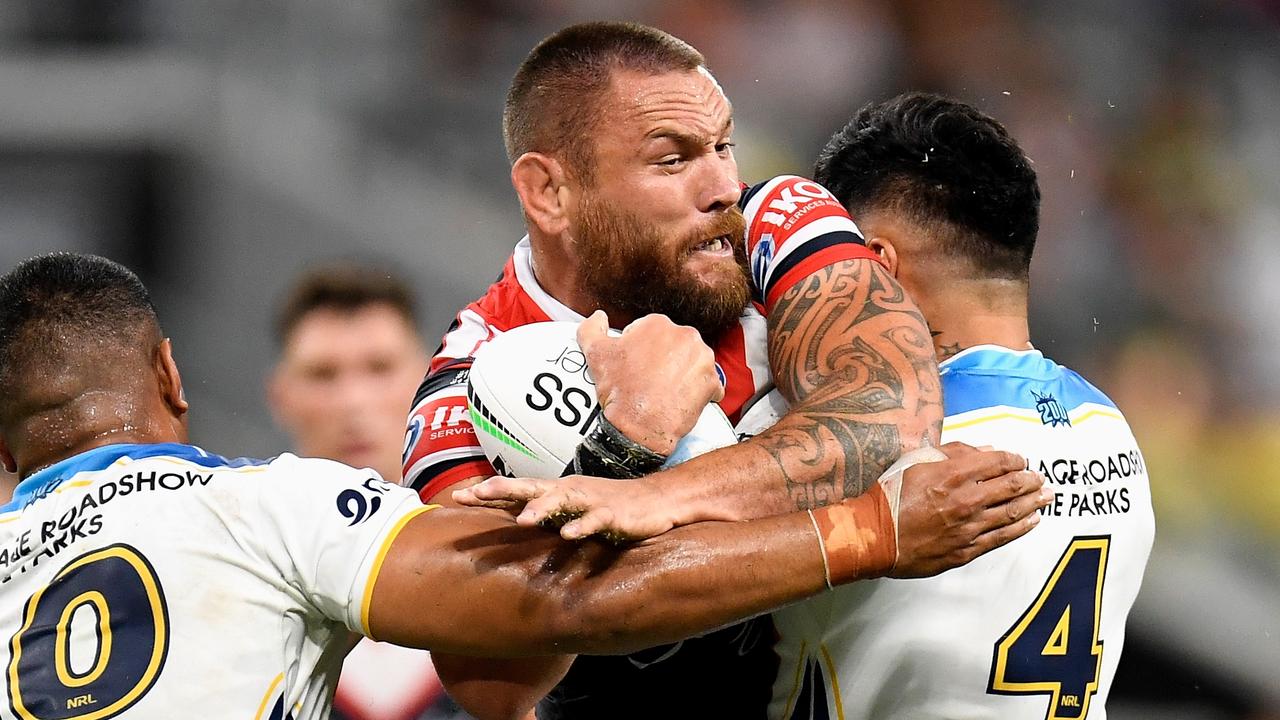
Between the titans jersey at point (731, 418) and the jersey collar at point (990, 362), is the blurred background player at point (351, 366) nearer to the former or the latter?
the titans jersey at point (731, 418)

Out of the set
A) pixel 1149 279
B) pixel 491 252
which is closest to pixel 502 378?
pixel 491 252

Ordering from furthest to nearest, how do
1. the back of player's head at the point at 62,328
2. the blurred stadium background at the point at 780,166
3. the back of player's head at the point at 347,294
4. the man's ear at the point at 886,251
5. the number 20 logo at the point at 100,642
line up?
the blurred stadium background at the point at 780,166, the back of player's head at the point at 347,294, the man's ear at the point at 886,251, the back of player's head at the point at 62,328, the number 20 logo at the point at 100,642

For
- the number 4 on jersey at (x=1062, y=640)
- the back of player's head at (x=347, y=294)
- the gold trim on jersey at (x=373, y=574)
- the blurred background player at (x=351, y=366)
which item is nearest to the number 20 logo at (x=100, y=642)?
the gold trim on jersey at (x=373, y=574)

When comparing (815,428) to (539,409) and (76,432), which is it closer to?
(539,409)

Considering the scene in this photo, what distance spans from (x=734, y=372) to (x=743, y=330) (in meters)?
0.11

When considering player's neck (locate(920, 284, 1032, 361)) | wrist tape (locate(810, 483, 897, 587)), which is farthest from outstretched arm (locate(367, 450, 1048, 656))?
player's neck (locate(920, 284, 1032, 361))

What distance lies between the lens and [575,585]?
266 cm

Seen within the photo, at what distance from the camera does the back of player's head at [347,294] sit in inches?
233

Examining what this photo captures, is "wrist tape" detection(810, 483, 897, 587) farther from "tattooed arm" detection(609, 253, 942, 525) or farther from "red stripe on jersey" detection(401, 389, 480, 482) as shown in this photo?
"red stripe on jersey" detection(401, 389, 480, 482)

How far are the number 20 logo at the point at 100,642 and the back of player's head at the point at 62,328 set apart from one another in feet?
1.50

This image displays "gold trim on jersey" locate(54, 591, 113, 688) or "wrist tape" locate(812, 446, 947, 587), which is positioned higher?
"wrist tape" locate(812, 446, 947, 587)

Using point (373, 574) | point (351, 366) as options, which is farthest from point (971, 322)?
point (351, 366)

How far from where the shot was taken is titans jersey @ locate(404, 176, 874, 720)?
3268mm

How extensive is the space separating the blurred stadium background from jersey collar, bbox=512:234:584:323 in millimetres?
3428
